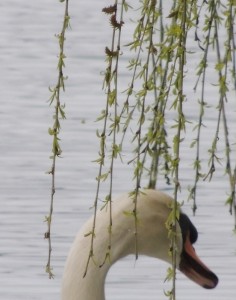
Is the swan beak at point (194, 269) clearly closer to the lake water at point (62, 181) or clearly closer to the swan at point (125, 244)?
the swan at point (125, 244)

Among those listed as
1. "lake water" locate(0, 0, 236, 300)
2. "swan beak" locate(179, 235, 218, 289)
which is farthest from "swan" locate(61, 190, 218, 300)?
"lake water" locate(0, 0, 236, 300)

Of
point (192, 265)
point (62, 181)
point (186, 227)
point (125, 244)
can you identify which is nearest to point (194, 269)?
point (192, 265)

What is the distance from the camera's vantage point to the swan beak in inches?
284

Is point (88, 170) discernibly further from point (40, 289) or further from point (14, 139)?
point (40, 289)

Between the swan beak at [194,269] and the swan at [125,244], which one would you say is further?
the swan beak at [194,269]

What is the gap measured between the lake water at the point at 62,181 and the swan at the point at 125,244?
1.18m

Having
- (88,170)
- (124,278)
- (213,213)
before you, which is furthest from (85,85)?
(124,278)

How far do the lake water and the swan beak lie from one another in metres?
1.15

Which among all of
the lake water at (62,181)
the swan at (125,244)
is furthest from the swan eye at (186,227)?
the lake water at (62,181)

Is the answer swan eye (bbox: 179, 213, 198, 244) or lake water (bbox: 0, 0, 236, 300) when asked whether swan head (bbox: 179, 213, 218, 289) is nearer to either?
swan eye (bbox: 179, 213, 198, 244)

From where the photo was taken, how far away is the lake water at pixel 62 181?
8.75m

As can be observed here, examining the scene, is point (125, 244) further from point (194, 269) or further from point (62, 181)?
point (62, 181)

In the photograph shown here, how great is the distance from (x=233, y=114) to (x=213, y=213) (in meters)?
1.91

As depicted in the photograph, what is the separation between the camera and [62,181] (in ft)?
34.1
